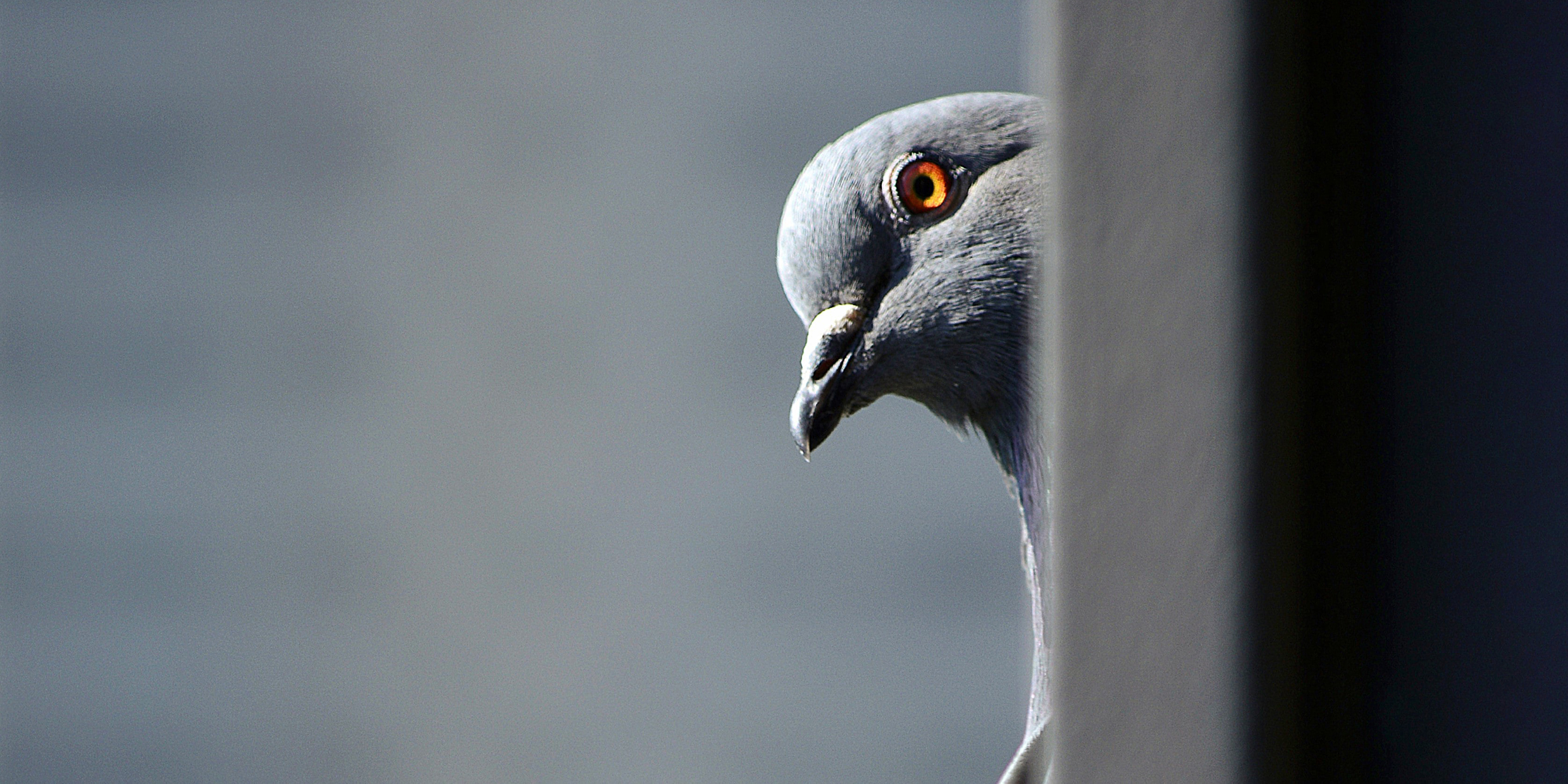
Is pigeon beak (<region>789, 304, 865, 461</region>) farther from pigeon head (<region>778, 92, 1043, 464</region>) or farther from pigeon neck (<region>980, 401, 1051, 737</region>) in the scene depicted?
pigeon neck (<region>980, 401, 1051, 737</region>)

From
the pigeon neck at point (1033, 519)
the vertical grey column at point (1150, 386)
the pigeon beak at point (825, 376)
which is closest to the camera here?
the vertical grey column at point (1150, 386)

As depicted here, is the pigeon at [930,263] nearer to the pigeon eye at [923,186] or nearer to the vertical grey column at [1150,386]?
the pigeon eye at [923,186]

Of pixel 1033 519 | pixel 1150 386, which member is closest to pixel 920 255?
pixel 1033 519

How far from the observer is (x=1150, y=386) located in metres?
0.27

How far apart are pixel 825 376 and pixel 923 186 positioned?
173 millimetres

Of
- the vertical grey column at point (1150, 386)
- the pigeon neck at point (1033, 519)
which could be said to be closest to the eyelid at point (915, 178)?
the pigeon neck at point (1033, 519)

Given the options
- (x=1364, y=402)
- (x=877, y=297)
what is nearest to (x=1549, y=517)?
(x=1364, y=402)

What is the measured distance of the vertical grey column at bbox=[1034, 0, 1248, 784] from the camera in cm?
27

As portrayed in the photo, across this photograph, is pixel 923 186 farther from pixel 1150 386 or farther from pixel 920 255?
pixel 1150 386

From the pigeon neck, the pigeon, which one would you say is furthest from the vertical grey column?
the pigeon

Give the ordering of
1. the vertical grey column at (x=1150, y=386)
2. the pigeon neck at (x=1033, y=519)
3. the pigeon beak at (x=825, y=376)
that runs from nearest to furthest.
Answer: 1. the vertical grey column at (x=1150, y=386)
2. the pigeon neck at (x=1033, y=519)
3. the pigeon beak at (x=825, y=376)

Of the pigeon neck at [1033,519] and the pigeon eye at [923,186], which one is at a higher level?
the pigeon eye at [923,186]

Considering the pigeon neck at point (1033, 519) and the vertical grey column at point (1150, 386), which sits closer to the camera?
the vertical grey column at point (1150, 386)

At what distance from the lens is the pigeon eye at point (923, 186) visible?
3.15 ft
